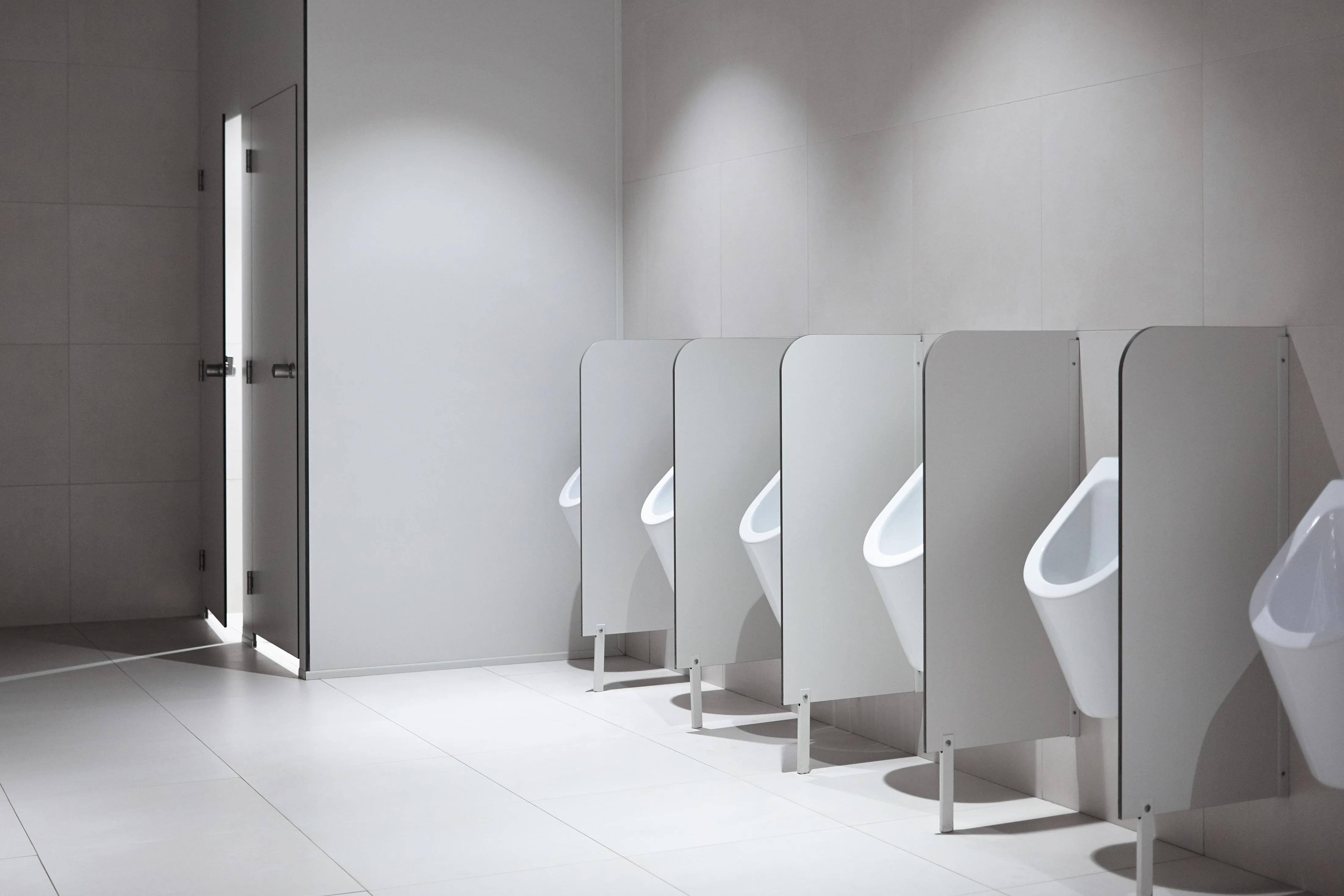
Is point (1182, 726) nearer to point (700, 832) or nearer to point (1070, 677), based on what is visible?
point (1070, 677)

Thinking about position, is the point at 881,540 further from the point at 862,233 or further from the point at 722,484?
the point at 862,233

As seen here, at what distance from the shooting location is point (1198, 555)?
253 cm

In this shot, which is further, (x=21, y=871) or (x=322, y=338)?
(x=322, y=338)

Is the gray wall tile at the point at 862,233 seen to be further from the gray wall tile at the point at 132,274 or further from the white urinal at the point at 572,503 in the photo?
the gray wall tile at the point at 132,274

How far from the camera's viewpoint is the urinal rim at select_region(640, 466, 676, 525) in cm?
400

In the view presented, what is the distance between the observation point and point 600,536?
14.4ft

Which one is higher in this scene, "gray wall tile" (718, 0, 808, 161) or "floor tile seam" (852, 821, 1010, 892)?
"gray wall tile" (718, 0, 808, 161)

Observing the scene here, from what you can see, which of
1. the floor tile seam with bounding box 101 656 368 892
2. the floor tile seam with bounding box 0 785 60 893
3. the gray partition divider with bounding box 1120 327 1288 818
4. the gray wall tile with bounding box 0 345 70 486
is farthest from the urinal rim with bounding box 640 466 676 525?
the gray wall tile with bounding box 0 345 70 486

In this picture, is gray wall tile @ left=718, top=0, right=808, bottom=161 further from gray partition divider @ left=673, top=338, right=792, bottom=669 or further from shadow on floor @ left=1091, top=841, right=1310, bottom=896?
shadow on floor @ left=1091, top=841, right=1310, bottom=896

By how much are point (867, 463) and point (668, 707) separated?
3.89 ft

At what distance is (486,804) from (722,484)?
1.19 m

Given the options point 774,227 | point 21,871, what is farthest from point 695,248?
point 21,871

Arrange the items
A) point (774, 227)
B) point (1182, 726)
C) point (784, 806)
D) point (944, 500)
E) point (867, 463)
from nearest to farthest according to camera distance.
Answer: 1. point (1182, 726)
2. point (944, 500)
3. point (784, 806)
4. point (867, 463)
5. point (774, 227)

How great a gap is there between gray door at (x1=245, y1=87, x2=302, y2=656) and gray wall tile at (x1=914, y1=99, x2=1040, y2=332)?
2.14 metres
